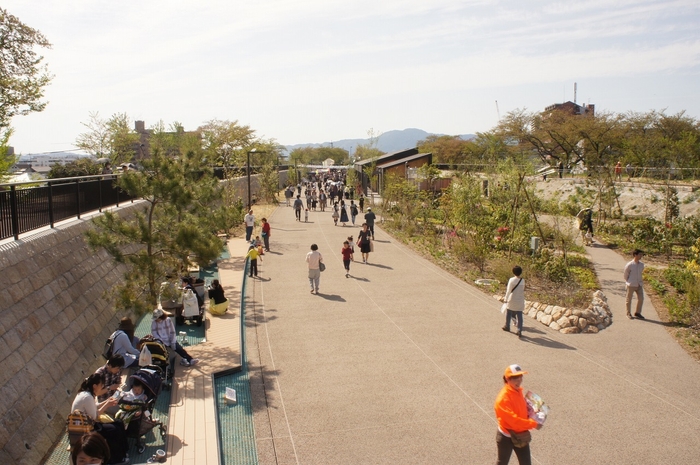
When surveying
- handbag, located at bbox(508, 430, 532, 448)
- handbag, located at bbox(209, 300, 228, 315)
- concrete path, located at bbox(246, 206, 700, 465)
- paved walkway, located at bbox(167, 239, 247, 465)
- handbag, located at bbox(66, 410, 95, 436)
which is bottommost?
concrete path, located at bbox(246, 206, 700, 465)

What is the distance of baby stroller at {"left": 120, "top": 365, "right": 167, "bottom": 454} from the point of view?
656 cm

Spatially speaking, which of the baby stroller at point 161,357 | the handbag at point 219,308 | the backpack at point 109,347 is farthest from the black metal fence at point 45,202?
the handbag at point 219,308

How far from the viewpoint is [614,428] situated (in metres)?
7.37

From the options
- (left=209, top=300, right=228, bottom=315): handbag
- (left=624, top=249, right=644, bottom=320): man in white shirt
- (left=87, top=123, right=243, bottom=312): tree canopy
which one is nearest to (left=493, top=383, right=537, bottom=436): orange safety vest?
(left=87, top=123, right=243, bottom=312): tree canopy

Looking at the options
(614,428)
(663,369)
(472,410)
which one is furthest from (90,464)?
(663,369)

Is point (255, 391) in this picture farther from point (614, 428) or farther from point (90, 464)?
point (614, 428)

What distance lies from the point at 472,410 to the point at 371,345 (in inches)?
121

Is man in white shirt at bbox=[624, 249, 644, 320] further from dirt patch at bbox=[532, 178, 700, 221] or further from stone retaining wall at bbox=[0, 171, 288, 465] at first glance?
A: dirt patch at bbox=[532, 178, 700, 221]

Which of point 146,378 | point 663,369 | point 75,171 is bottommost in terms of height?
point 663,369

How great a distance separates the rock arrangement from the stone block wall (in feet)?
29.2

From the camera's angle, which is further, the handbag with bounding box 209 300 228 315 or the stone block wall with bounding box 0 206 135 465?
the handbag with bounding box 209 300 228 315

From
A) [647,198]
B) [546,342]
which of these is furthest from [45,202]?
[647,198]

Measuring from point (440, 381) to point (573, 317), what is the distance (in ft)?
14.4

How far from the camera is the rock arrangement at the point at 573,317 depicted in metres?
11.7
